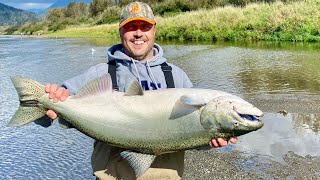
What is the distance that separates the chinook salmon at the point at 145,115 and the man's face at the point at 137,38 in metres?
0.46

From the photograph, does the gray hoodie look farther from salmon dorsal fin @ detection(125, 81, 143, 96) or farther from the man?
salmon dorsal fin @ detection(125, 81, 143, 96)

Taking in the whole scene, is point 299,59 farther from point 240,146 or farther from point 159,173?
point 159,173

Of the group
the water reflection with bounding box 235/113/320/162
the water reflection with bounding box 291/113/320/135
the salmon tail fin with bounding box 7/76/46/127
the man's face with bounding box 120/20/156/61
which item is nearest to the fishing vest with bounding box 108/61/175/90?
the man's face with bounding box 120/20/156/61

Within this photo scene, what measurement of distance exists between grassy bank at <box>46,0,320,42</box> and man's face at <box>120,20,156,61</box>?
25506 mm

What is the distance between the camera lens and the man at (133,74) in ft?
11.0

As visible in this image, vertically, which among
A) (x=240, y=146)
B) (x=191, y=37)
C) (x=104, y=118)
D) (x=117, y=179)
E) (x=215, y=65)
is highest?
(x=104, y=118)

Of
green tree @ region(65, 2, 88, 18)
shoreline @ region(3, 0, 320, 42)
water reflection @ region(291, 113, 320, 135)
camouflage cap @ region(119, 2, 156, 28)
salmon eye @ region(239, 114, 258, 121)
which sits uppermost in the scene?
camouflage cap @ region(119, 2, 156, 28)

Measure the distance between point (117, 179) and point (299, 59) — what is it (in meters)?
16.8

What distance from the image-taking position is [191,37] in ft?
118

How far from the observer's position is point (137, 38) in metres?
3.40

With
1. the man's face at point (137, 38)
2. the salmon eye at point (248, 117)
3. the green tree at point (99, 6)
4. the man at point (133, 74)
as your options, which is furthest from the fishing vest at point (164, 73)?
the green tree at point (99, 6)

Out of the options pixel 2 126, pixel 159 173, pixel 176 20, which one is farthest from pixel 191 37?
pixel 159 173

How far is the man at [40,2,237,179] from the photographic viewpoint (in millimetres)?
3354

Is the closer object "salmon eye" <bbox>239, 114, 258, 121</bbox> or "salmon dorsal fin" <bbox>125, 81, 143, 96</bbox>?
"salmon eye" <bbox>239, 114, 258, 121</bbox>
